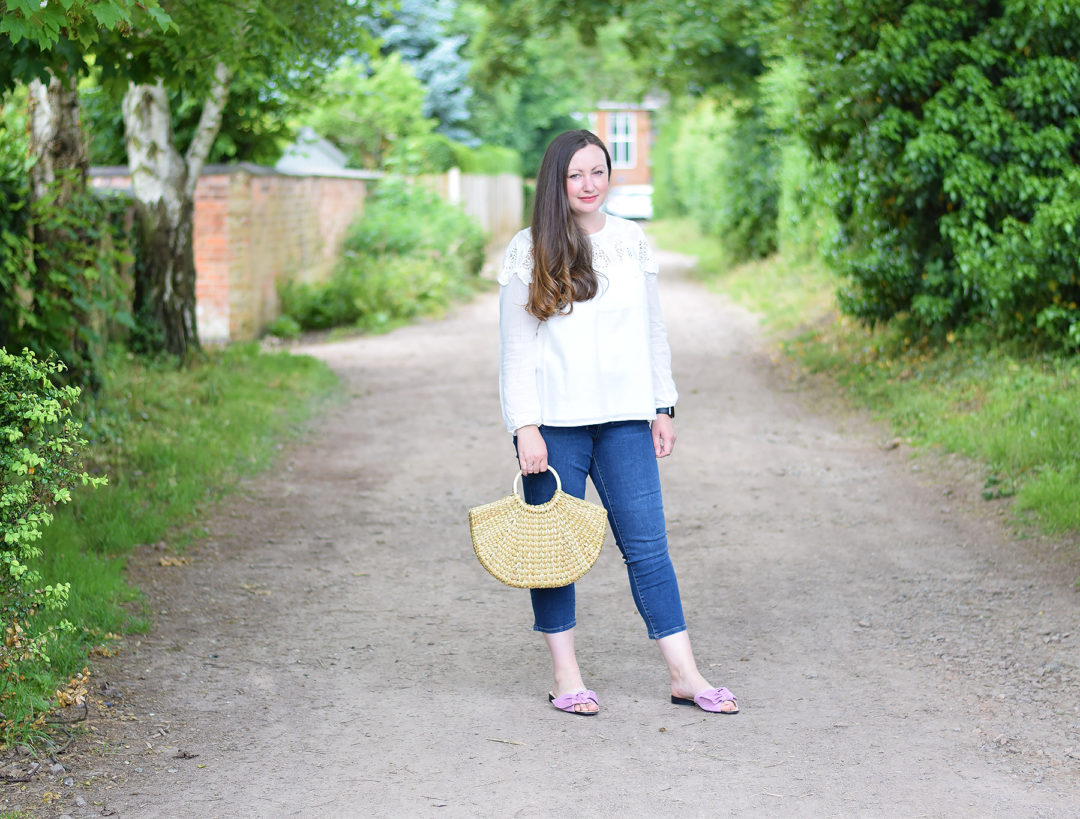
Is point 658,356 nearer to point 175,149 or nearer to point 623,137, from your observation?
point 175,149

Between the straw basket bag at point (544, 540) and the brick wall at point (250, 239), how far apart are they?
8.71 metres

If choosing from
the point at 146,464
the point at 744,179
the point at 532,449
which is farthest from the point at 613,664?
the point at 744,179

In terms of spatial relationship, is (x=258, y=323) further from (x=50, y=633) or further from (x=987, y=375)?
(x=50, y=633)

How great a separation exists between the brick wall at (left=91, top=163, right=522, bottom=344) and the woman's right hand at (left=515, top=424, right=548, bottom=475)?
867 centimetres

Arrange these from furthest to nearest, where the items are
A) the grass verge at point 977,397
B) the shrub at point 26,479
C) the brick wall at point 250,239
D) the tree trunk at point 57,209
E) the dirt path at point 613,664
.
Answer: the brick wall at point 250,239 → the tree trunk at point 57,209 → the grass verge at point 977,397 → the shrub at point 26,479 → the dirt path at point 613,664

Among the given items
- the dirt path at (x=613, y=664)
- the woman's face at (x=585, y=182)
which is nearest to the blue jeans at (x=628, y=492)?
the dirt path at (x=613, y=664)

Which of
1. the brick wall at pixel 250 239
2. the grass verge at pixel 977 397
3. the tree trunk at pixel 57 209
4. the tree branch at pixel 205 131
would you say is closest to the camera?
the grass verge at pixel 977 397

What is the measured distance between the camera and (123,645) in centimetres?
479

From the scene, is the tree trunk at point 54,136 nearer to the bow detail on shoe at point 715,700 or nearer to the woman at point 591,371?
the woman at point 591,371

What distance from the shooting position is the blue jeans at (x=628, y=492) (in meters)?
4.02

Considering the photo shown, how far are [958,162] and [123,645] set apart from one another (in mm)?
6841

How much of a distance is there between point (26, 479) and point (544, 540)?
165 cm

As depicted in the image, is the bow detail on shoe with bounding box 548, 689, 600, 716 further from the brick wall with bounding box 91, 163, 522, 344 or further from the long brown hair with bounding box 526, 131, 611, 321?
the brick wall with bounding box 91, 163, 522, 344

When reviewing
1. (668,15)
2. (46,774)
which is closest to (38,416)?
(46,774)
